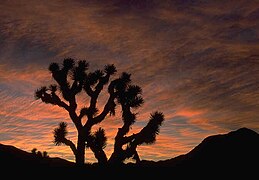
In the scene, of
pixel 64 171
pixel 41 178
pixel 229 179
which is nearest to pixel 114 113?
pixel 64 171

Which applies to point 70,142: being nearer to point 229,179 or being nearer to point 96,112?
point 96,112

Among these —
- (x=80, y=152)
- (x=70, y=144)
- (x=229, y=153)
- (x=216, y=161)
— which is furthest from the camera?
(x=70, y=144)

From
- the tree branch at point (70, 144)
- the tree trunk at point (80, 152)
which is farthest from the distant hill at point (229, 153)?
the tree branch at point (70, 144)

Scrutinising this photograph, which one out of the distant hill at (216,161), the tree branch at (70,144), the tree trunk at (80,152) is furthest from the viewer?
the tree branch at (70,144)

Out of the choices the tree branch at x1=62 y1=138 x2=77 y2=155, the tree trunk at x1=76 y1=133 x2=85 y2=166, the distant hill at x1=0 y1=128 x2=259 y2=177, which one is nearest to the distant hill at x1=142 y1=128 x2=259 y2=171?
the distant hill at x1=0 y1=128 x2=259 y2=177

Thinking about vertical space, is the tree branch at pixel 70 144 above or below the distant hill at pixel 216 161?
above

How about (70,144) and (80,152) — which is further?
(70,144)

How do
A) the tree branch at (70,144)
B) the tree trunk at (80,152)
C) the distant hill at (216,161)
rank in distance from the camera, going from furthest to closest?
the tree branch at (70,144), the tree trunk at (80,152), the distant hill at (216,161)

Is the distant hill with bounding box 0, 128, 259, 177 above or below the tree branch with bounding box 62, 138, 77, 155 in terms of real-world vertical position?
below

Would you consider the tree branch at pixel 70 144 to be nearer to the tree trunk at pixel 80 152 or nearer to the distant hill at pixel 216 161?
the tree trunk at pixel 80 152

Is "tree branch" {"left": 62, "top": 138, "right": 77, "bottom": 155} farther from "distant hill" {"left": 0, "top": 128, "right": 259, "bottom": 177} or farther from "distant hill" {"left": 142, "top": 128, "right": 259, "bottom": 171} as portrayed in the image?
"distant hill" {"left": 142, "top": 128, "right": 259, "bottom": 171}

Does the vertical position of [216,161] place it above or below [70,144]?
below

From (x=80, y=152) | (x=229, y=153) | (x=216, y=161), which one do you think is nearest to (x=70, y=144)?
(x=80, y=152)

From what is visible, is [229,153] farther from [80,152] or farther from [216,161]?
[80,152]
